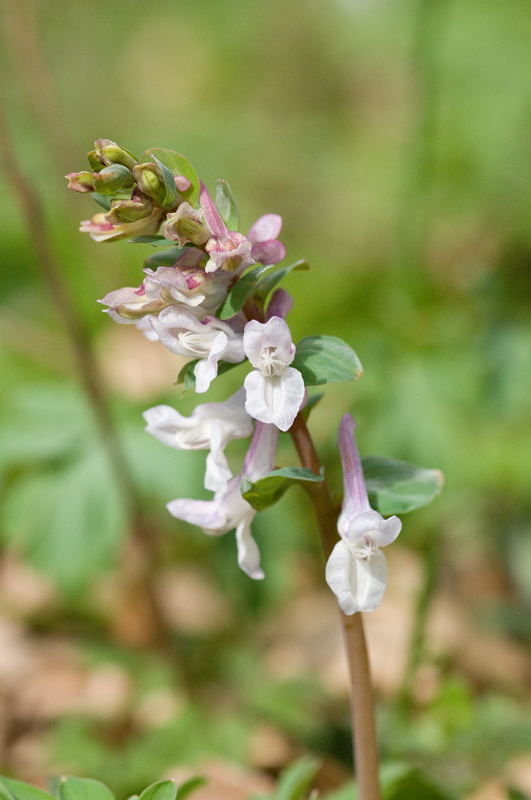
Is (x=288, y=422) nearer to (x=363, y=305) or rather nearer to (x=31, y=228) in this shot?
(x=31, y=228)

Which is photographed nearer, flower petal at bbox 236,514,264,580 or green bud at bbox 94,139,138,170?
green bud at bbox 94,139,138,170

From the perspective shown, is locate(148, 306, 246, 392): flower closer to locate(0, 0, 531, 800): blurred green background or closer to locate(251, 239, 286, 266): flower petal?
locate(251, 239, 286, 266): flower petal

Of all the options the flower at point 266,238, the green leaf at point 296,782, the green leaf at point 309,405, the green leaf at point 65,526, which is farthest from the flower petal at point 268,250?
the green leaf at point 65,526

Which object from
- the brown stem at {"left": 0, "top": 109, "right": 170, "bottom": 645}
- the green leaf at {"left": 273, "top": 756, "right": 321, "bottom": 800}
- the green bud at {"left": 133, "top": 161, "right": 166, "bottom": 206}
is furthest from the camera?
the brown stem at {"left": 0, "top": 109, "right": 170, "bottom": 645}

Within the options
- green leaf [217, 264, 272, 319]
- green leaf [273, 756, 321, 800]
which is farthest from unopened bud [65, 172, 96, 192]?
green leaf [273, 756, 321, 800]

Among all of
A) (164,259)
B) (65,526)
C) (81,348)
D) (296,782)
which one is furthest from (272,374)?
(65,526)

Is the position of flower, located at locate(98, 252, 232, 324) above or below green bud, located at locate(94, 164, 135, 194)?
below

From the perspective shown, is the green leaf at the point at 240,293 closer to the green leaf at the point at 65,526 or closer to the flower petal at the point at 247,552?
the flower petal at the point at 247,552
